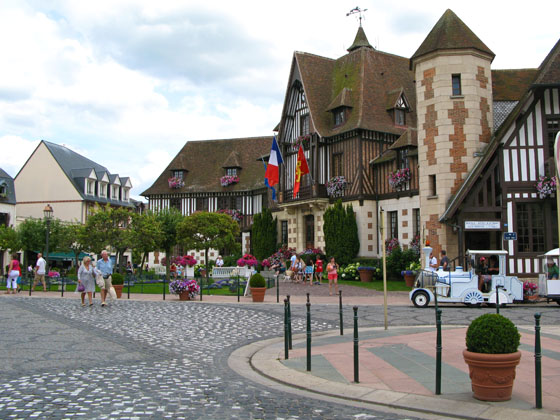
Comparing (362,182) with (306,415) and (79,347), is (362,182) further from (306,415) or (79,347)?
(306,415)

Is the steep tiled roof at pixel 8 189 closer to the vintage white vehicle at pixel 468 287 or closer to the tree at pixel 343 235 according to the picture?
the tree at pixel 343 235

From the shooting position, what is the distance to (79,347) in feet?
32.4

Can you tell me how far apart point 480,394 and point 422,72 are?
2041 cm

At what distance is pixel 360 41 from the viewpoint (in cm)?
4106

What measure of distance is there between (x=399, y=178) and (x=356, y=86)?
800cm

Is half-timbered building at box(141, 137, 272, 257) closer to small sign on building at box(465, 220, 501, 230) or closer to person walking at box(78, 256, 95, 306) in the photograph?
small sign on building at box(465, 220, 501, 230)

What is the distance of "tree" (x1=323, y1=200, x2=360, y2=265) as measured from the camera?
3053 cm

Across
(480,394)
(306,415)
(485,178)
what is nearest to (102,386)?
(306,415)

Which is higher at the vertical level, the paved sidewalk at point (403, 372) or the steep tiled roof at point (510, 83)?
the steep tiled roof at point (510, 83)

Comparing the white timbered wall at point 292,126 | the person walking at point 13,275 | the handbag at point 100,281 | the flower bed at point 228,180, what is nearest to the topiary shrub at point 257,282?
the handbag at point 100,281

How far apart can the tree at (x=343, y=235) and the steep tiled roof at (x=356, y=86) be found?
4.77 meters

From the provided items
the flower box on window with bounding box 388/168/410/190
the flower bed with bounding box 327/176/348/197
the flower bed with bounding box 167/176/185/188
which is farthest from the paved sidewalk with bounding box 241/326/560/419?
the flower bed with bounding box 167/176/185/188

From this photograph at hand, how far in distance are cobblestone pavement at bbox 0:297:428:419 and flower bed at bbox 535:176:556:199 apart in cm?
1115

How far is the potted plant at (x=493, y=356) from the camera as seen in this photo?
5.96m
